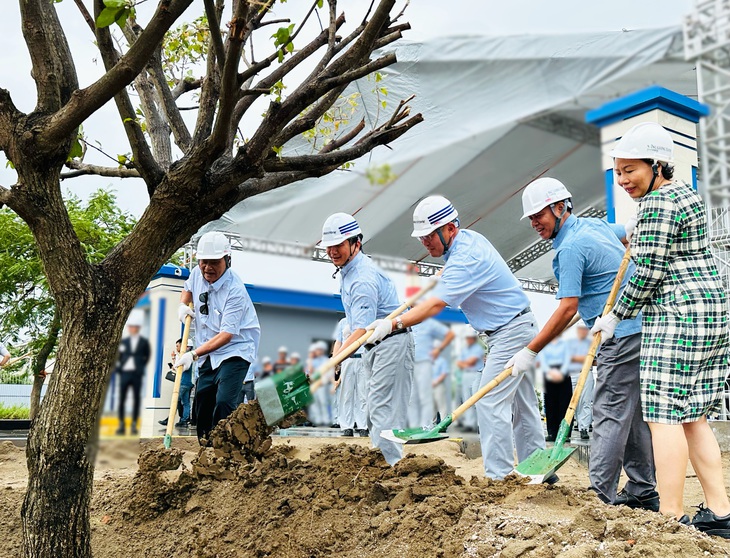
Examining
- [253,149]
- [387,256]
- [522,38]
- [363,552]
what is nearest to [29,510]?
[363,552]

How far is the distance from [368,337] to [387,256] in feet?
31.0

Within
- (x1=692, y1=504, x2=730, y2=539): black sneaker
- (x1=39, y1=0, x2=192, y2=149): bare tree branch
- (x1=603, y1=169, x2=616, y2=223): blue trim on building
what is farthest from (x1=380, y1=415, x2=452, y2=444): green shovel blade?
(x1=603, y1=169, x2=616, y2=223): blue trim on building

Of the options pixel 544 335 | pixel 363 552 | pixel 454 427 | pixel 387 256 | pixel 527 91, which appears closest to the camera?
pixel 363 552

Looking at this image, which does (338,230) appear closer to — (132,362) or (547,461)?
(132,362)

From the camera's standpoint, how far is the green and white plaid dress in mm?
2992

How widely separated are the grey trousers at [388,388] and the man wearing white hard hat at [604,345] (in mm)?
990

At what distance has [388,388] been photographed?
4.64 metres

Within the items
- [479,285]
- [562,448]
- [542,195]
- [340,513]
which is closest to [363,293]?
[479,285]

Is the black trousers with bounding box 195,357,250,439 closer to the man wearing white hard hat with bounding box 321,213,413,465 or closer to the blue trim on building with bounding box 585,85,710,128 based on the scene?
the man wearing white hard hat with bounding box 321,213,413,465

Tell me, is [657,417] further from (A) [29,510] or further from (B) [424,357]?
(A) [29,510]

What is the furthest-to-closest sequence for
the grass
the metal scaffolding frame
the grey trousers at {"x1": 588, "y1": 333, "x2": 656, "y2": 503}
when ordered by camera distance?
the grass
the metal scaffolding frame
the grey trousers at {"x1": 588, "y1": 333, "x2": 656, "y2": 503}

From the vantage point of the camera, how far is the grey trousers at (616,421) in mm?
3627

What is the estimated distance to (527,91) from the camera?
8.01 metres

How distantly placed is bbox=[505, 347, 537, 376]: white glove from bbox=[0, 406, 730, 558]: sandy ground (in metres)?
0.63
